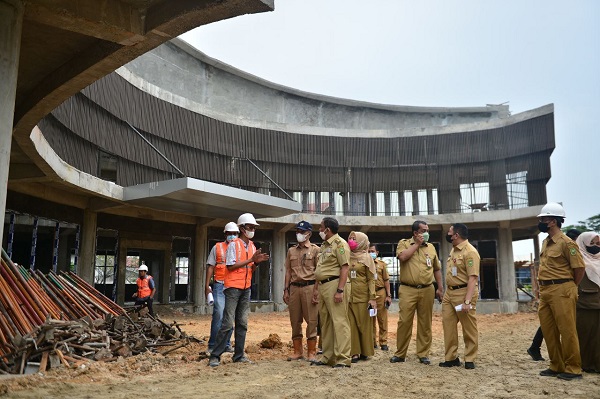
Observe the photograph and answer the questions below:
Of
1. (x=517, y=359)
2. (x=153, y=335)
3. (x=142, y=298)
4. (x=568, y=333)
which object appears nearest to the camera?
(x=568, y=333)

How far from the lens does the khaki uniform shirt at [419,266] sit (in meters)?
7.05

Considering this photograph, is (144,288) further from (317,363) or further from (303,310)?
(317,363)

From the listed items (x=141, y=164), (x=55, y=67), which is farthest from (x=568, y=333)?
(x=141, y=164)

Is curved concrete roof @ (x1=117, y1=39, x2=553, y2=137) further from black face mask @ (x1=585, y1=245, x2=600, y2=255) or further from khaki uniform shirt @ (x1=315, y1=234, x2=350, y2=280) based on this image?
black face mask @ (x1=585, y1=245, x2=600, y2=255)

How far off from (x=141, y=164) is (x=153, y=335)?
9135mm

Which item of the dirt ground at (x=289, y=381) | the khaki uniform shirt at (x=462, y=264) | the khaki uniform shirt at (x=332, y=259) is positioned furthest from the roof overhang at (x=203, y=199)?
the khaki uniform shirt at (x=462, y=264)

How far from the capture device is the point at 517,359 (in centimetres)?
737

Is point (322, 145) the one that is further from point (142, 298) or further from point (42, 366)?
point (42, 366)

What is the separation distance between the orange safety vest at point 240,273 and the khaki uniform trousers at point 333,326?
39.3 inches

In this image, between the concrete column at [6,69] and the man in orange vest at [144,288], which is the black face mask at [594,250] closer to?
the concrete column at [6,69]

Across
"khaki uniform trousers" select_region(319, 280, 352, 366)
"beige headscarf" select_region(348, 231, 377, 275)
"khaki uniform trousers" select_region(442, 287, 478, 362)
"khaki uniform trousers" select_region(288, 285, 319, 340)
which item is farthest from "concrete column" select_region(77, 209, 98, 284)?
"khaki uniform trousers" select_region(442, 287, 478, 362)

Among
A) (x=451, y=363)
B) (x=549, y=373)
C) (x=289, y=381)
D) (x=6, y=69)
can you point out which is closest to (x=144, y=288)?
(x=289, y=381)

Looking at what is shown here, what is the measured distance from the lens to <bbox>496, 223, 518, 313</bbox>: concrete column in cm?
2130

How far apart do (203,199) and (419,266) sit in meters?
Answer: 8.51
